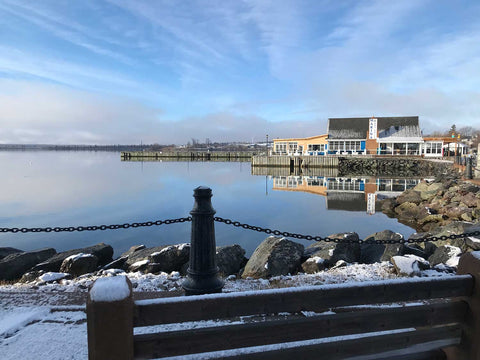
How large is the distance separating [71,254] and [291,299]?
23.2 feet

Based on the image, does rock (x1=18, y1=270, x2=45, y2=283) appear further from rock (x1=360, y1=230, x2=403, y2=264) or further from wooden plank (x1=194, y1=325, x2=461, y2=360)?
rock (x1=360, y1=230, x2=403, y2=264)

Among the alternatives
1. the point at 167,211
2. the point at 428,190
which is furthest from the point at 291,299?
the point at 428,190

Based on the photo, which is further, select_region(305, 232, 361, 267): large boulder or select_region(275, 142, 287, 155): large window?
select_region(275, 142, 287, 155): large window

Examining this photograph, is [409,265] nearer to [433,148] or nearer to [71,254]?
[71,254]

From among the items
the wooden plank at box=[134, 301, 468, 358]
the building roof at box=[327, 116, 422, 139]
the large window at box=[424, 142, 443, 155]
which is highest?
the building roof at box=[327, 116, 422, 139]

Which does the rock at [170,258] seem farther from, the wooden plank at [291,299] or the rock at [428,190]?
the rock at [428,190]

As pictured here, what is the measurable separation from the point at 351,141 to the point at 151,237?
43350 mm

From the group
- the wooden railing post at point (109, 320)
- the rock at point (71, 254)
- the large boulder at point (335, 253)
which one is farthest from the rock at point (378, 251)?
the rock at point (71, 254)

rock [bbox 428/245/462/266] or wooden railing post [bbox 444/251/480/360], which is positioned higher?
wooden railing post [bbox 444/251/480/360]

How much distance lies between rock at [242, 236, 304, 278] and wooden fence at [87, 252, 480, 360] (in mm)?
4054

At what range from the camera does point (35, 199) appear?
22.7 m

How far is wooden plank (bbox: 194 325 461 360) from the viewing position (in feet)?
6.68

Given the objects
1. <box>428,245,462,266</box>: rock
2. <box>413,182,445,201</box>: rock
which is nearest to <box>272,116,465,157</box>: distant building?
<box>413,182,445,201</box>: rock

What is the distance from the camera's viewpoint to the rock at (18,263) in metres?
6.86
